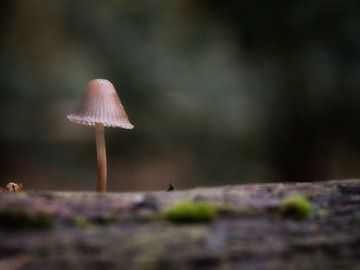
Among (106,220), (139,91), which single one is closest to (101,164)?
(106,220)

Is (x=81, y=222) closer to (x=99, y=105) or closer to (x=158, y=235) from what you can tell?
(x=158, y=235)

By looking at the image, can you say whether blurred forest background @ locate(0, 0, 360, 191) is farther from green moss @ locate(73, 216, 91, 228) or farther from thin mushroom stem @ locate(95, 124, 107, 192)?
green moss @ locate(73, 216, 91, 228)

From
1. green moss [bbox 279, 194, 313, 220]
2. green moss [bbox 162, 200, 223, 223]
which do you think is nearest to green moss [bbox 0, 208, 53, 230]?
green moss [bbox 162, 200, 223, 223]

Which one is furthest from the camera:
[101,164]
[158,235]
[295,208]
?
[101,164]

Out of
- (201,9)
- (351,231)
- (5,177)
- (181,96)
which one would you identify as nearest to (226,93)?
(181,96)

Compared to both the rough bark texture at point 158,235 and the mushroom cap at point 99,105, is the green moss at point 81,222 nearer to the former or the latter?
the rough bark texture at point 158,235

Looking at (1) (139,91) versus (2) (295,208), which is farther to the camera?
(1) (139,91)

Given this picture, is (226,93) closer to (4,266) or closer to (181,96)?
(181,96)
